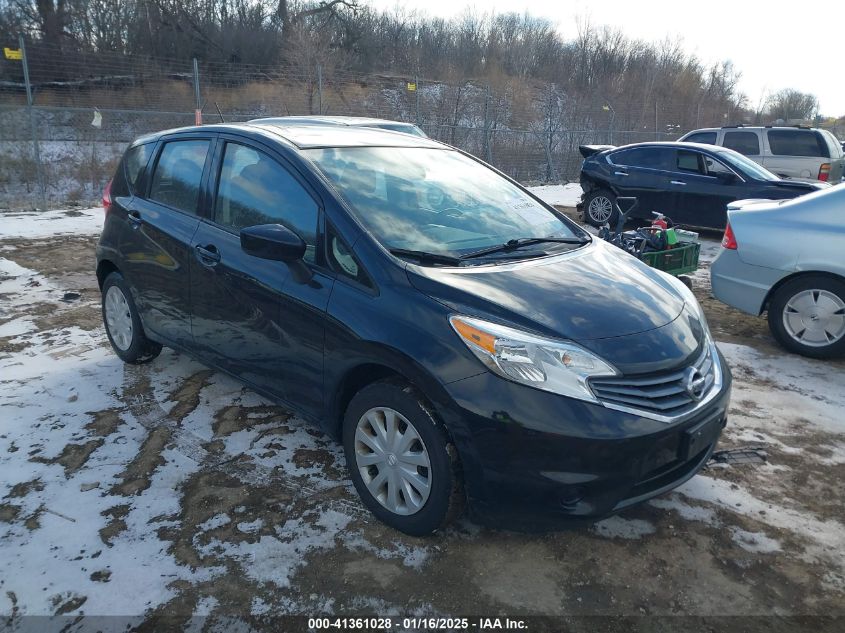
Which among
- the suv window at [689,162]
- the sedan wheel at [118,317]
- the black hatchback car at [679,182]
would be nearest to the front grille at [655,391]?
the sedan wheel at [118,317]

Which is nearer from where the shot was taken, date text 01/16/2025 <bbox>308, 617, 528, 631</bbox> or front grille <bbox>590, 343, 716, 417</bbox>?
date text 01/16/2025 <bbox>308, 617, 528, 631</bbox>

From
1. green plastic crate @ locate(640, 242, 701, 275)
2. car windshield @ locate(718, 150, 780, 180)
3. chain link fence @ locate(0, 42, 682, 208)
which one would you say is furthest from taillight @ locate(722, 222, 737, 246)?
chain link fence @ locate(0, 42, 682, 208)

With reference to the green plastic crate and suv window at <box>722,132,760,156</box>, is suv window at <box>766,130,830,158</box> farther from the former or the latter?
the green plastic crate

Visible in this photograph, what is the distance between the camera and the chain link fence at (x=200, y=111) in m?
14.4

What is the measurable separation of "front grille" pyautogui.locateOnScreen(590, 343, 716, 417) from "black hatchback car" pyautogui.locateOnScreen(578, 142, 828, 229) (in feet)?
25.0

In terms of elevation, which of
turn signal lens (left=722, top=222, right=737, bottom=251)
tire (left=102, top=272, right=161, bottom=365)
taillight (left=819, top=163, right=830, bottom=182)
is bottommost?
tire (left=102, top=272, right=161, bottom=365)

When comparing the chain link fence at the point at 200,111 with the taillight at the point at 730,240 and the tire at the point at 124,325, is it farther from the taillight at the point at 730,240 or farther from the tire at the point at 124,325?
the taillight at the point at 730,240

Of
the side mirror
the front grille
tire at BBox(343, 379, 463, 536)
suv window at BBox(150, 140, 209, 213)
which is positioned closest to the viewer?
the front grille

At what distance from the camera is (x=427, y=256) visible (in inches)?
109

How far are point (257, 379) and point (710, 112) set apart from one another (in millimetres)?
36744

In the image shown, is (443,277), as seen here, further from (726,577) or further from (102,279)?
(102,279)

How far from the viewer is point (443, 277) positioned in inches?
103

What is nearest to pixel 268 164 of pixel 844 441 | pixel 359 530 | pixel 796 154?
pixel 359 530

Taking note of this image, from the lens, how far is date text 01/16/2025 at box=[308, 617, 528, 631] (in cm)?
220
